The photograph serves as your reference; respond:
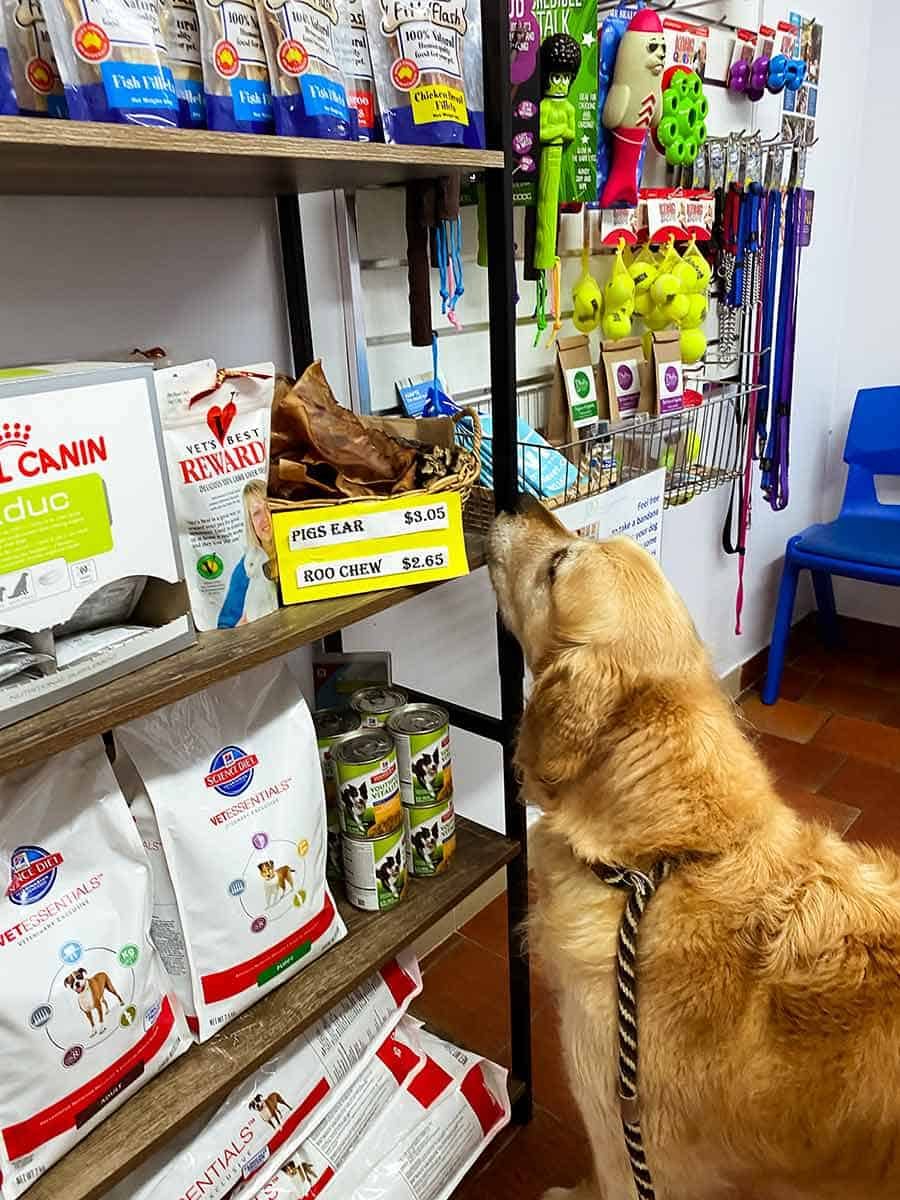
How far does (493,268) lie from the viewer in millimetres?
1104

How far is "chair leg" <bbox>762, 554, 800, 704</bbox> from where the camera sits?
278cm

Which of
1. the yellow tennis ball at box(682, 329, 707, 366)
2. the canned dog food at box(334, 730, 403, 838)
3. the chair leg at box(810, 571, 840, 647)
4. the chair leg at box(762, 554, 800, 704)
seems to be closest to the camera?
the canned dog food at box(334, 730, 403, 838)

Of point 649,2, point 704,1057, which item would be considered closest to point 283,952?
point 704,1057

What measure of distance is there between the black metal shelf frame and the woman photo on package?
375 mm

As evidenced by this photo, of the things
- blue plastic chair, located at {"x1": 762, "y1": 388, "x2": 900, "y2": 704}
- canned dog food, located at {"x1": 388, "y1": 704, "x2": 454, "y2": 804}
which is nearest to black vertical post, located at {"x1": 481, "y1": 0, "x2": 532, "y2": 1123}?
canned dog food, located at {"x1": 388, "y1": 704, "x2": 454, "y2": 804}

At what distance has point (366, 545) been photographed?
1048mm

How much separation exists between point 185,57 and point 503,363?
50cm

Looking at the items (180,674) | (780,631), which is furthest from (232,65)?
(780,631)

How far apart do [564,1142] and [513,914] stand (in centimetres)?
44

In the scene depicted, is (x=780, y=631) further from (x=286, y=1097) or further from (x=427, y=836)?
(x=286, y=1097)

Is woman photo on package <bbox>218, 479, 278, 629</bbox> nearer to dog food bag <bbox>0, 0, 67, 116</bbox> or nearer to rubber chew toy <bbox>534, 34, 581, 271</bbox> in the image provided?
dog food bag <bbox>0, 0, 67, 116</bbox>

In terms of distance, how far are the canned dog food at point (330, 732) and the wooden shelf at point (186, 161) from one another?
731 millimetres

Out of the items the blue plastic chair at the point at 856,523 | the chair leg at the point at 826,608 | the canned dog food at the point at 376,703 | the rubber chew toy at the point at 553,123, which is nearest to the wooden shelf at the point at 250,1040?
the canned dog food at the point at 376,703

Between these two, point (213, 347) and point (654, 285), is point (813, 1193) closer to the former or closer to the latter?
point (213, 347)
